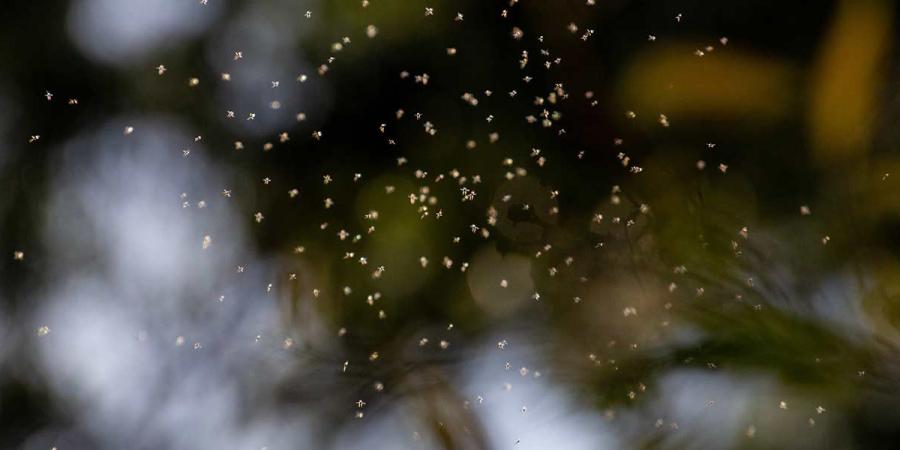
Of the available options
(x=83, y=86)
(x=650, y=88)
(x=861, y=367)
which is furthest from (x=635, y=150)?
(x=83, y=86)

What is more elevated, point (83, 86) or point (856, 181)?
point (83, 86)

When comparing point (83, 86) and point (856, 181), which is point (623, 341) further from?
point (83, 86)

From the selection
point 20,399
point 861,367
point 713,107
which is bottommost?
point 861,367

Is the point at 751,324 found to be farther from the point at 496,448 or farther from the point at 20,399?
the point at 20,399

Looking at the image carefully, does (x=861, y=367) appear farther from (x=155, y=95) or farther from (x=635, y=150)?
(x=155, y=95)

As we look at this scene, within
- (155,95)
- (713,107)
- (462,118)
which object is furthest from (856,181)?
(155,95)

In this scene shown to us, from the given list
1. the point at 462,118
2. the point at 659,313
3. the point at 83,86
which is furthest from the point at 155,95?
the point at 659,313

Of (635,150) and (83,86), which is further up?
(83,86)
